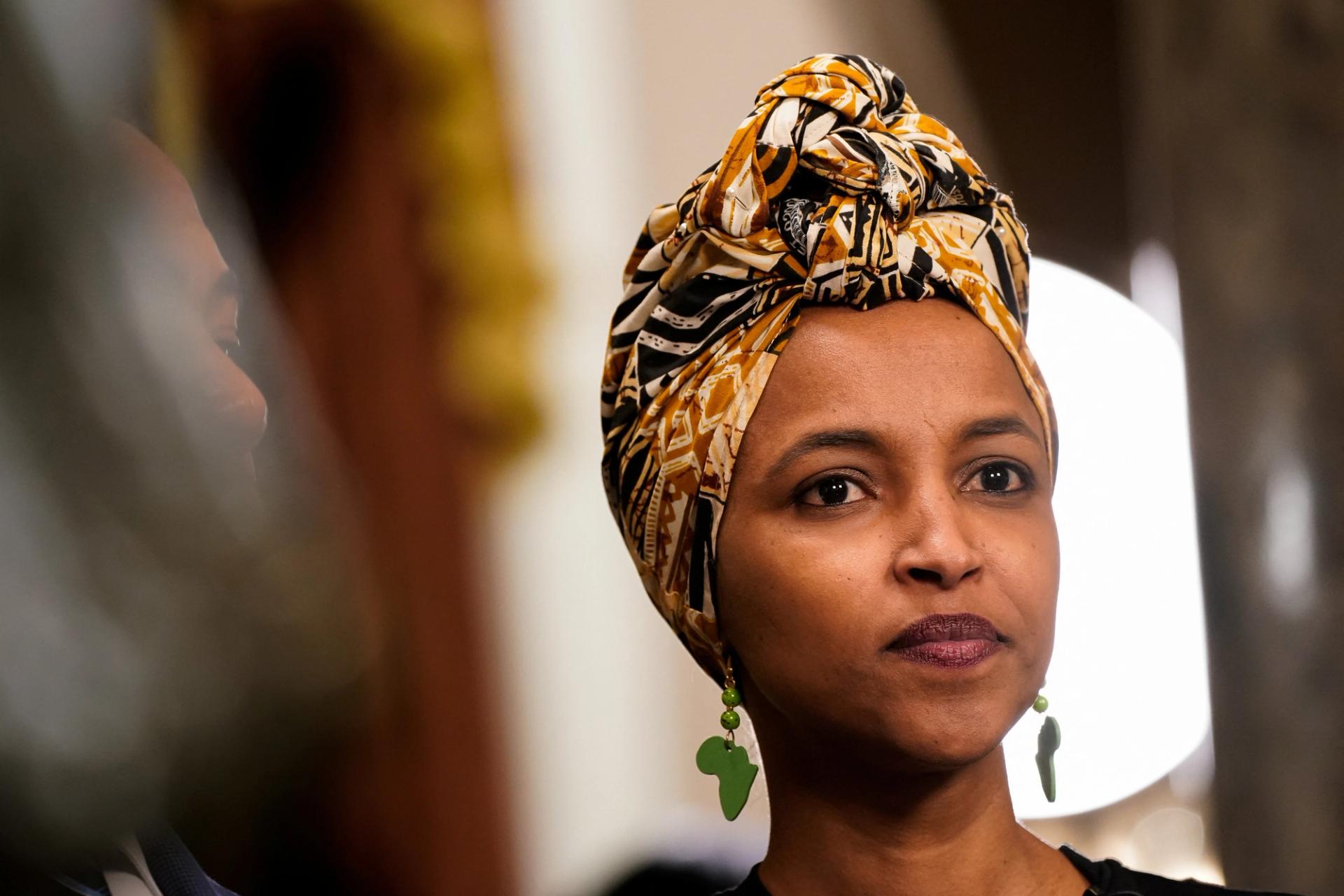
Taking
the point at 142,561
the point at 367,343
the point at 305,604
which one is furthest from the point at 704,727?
the point at 142,561

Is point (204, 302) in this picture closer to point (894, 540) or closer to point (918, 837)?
point (894, 540)

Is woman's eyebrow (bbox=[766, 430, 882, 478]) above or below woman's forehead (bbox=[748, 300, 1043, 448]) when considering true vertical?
below

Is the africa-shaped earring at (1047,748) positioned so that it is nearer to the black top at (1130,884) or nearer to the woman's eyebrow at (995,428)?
the black top at (1130,884)

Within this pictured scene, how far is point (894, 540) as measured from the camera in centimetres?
115

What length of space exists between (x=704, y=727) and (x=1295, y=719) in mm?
874

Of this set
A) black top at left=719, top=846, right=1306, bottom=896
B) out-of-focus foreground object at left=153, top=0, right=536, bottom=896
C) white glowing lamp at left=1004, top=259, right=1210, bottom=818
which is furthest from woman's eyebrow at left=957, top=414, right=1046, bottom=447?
white glowing lamp at left=1004, top=259, right=1210, bottom=818

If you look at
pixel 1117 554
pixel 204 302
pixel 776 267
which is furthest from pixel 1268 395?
pixel 204 302

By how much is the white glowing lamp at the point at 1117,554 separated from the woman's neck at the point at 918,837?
130 cm

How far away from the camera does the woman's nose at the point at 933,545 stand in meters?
1.12

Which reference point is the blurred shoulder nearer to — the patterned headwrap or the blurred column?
the patterned headwrap

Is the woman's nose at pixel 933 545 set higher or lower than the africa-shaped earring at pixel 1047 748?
higher

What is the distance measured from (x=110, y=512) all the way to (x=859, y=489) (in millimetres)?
631

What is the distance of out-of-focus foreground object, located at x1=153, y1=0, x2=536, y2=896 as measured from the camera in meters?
1.46

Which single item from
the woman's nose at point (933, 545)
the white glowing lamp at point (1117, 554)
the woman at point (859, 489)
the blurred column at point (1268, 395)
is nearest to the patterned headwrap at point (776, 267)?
the woman at point (859, 489)
